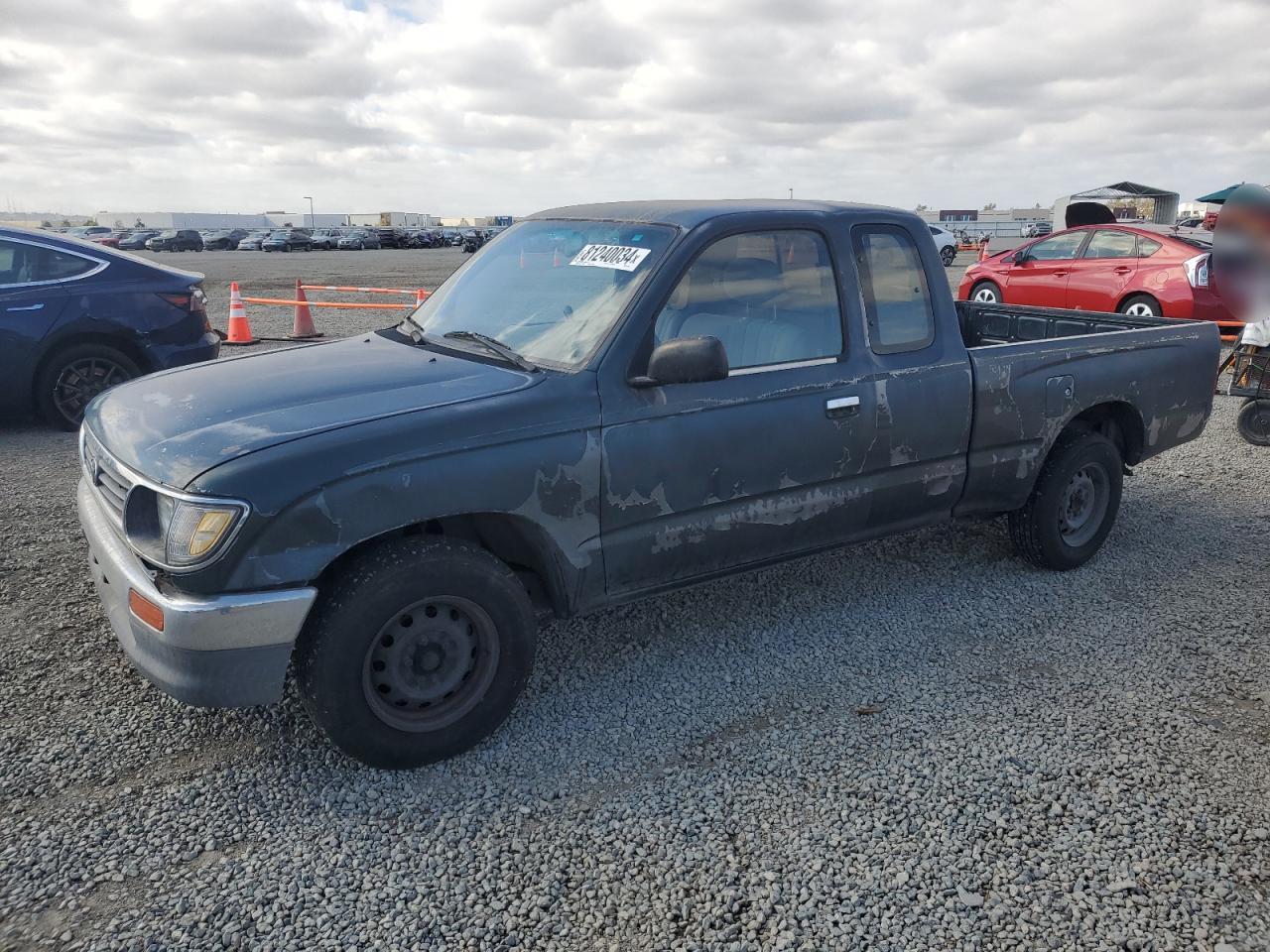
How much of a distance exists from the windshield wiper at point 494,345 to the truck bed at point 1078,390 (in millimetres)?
2112

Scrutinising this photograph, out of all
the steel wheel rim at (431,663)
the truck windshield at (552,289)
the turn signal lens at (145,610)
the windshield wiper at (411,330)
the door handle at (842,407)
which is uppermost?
the truck windshield at (552,289)

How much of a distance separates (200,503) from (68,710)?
53.4 inches

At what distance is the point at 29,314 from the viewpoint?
7316 millimetres

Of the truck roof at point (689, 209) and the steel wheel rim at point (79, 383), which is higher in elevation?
the truck roof at point (689, 209)

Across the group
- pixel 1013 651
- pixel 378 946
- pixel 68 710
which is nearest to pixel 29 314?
pixel 68 710

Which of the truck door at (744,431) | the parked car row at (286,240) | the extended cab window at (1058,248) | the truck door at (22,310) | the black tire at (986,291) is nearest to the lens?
the truck door at (744,431)

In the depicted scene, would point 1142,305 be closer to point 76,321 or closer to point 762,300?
point 762,300

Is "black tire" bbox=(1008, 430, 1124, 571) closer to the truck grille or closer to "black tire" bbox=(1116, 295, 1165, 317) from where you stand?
the truck grille

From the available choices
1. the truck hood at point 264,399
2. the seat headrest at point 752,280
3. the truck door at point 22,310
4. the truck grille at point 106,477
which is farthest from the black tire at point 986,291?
the truck grille at point 106,477

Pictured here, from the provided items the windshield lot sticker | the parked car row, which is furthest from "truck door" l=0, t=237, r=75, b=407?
the parked car row

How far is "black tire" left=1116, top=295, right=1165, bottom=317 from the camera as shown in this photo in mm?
11375

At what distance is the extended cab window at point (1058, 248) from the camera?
12.5 metres

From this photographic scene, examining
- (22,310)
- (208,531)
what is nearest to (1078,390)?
(208,531)

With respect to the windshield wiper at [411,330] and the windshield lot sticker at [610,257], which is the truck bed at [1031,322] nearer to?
the windshield lot sticker at [610,257]
